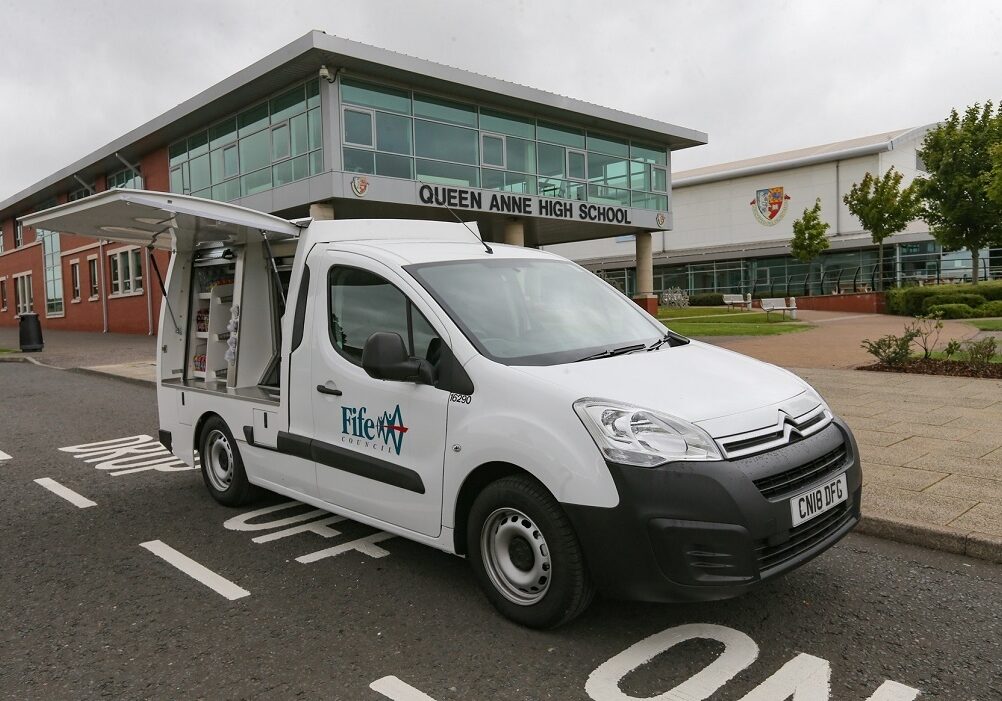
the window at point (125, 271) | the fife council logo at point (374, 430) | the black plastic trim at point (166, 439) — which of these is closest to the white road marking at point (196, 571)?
the fife council logo at point (374, 430)

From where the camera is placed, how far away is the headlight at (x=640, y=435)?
122 inches

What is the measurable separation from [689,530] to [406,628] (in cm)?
141

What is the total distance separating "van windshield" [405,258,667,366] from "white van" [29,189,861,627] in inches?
0.6

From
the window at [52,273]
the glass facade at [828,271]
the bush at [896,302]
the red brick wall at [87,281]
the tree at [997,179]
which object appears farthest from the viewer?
the glass facade at [828,271]

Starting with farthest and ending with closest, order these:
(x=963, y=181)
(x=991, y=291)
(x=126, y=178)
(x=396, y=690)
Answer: (x=126, y=178)
(x=963, y=181)
(x=991, y=291)
(x=396, y=690)

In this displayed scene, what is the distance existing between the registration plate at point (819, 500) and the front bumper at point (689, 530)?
7 cm

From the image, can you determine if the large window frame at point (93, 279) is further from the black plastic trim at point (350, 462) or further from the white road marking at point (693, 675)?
the white road marking at point (693, 675)

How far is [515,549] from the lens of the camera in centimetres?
350

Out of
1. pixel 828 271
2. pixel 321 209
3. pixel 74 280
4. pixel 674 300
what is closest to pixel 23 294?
pixel 74 280

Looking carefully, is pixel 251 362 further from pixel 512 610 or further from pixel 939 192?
pixel 939 192

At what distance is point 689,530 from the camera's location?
9.94 ft

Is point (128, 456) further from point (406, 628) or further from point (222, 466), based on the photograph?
point (406, 628)

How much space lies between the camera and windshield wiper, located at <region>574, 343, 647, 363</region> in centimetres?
377

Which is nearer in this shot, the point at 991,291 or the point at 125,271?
the point at 991,291
